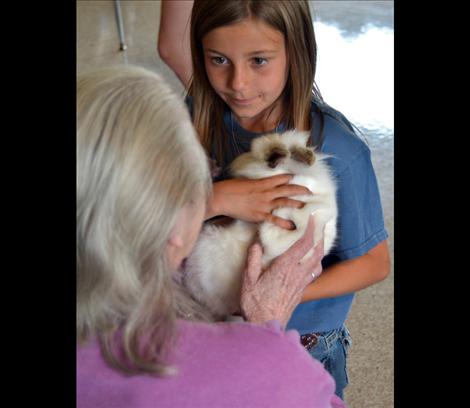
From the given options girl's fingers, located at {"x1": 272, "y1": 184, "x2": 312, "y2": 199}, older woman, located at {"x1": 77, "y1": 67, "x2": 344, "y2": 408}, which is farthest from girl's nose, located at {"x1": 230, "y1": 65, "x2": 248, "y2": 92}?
older woman, located at {"x1": 77, "y1": 67, "x2": 344, "y2": 408}

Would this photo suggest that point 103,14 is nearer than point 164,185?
No

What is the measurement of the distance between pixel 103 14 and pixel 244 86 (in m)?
3.10

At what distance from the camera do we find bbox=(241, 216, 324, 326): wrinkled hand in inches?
39.8

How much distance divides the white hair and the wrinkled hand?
0.91ft

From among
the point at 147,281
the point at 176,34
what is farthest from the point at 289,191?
the point at 176,34

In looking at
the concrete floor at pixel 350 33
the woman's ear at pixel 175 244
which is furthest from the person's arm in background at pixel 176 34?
the woman's ear at pixel 175 244

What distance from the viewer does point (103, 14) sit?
389 cm

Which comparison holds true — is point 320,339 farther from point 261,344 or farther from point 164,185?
point 164,185

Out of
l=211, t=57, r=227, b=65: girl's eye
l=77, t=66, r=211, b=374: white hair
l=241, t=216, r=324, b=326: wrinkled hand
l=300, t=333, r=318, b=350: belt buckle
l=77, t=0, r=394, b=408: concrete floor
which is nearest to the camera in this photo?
l=77, t=66, r=211, b=374: white hair

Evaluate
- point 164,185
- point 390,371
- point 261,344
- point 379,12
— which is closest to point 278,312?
point 261,344

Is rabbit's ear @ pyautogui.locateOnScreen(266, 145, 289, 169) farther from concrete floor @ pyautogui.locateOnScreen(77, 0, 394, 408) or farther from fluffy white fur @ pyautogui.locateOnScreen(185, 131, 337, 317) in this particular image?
concrete floor @ pyautogui.locateOnScreen(77, 0, 394, 408)

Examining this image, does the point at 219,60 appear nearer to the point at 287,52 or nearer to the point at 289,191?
the point at 287,52
